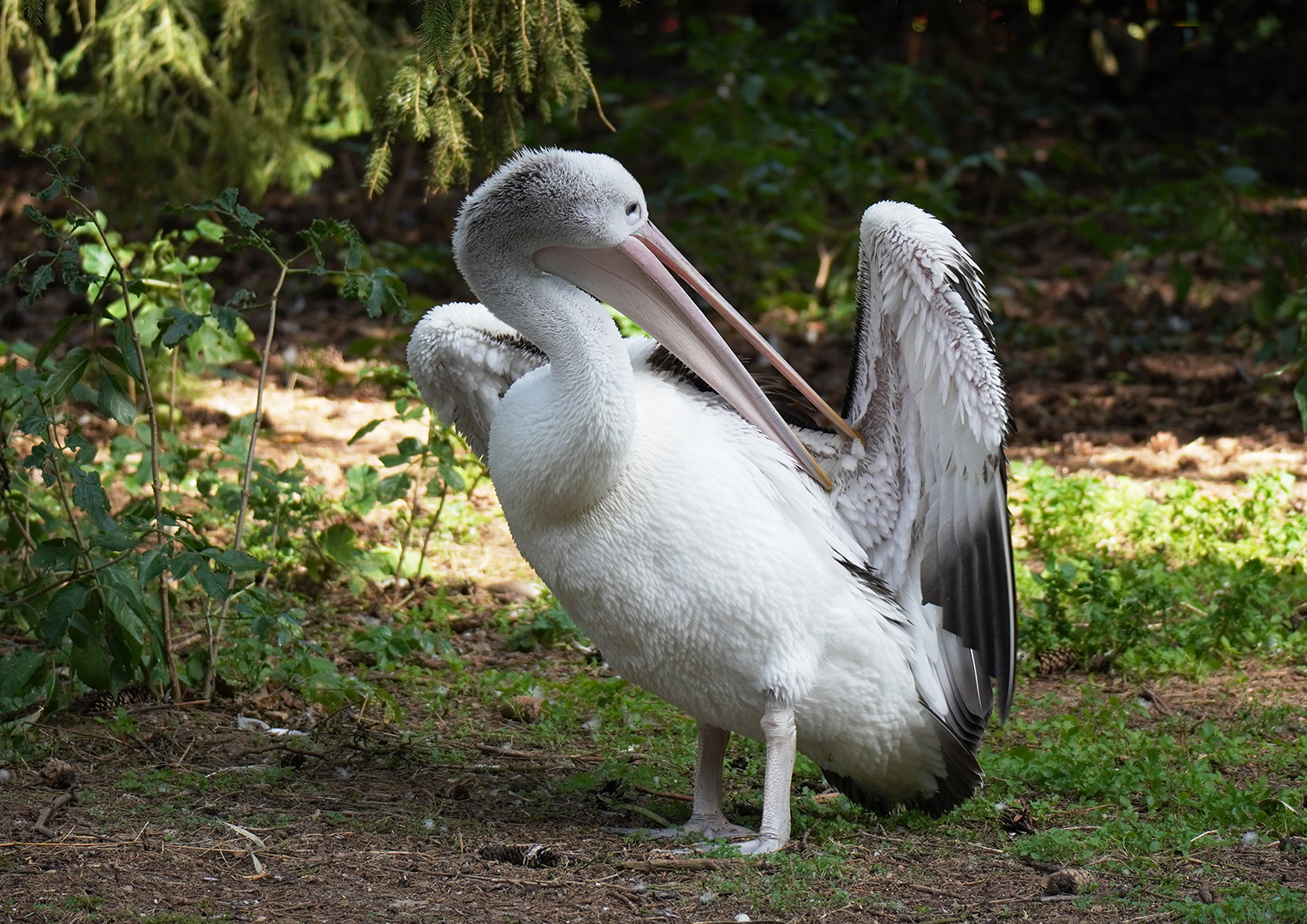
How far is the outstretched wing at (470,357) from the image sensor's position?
3.59 metres

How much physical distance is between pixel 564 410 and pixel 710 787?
1.11m

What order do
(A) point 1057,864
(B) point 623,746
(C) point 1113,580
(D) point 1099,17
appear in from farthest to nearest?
1. (D) point 1099,17
2. (C) point 1113,580
3. (B) point 623,746
4. (A) point 1057,864

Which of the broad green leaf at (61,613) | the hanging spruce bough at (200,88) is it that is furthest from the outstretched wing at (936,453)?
the hanging spruce bough at (200,88)

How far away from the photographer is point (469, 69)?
396 centimetres

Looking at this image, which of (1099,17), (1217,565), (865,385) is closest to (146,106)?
(865,385)

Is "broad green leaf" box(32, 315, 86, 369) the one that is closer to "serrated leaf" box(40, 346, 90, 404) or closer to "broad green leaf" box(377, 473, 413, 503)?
"serrated leaf" box(40, 346, 90, 404)

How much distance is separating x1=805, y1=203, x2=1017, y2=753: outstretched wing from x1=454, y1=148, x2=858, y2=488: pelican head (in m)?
0.15

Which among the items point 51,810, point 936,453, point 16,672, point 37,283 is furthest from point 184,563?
point 936,453

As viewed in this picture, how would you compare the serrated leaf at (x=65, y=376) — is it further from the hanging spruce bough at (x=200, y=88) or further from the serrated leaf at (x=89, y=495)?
the hanging spruce bough at (x=200, y=88)

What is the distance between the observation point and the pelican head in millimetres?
3164

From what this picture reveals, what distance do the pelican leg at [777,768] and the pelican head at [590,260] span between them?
0.58 meters

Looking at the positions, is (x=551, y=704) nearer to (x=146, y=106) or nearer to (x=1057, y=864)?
(x=1057, y=864)

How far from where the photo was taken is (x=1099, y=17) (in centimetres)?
1092

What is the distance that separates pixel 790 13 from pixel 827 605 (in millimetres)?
9189
